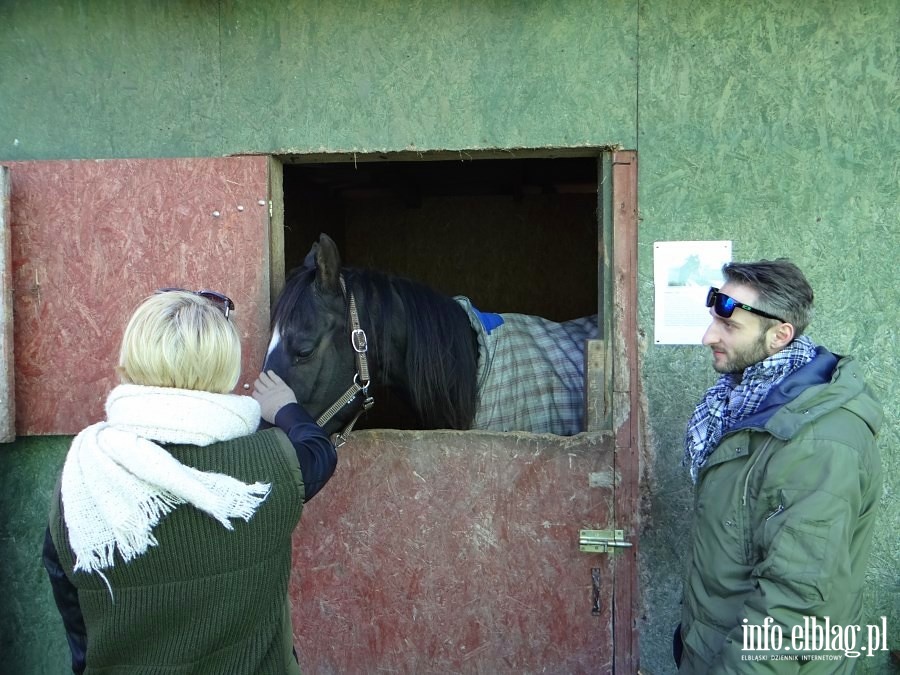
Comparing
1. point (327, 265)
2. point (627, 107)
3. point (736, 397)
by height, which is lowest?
point (736, 397)

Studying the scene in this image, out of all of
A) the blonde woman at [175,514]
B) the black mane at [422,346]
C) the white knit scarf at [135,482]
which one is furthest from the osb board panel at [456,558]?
the white knit scarf at [135,482]

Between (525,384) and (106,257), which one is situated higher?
(106,257)

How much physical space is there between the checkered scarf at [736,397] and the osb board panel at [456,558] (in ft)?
1.91

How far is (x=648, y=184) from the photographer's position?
2354 mm

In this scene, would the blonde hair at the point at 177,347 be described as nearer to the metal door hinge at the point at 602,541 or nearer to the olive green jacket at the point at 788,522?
the olive green jacket at the point at 788,522

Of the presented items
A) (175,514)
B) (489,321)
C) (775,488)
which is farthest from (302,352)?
(775,488)

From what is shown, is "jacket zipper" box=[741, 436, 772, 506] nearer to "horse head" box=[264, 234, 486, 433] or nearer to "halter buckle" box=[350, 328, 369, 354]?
"horse head" box=[264, 234, 486, 433]

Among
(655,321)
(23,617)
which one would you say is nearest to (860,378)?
(655,321)

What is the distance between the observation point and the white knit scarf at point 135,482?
124 centimetres

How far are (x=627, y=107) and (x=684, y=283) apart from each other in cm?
62

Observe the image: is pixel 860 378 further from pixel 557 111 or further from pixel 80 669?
pixel 80 669

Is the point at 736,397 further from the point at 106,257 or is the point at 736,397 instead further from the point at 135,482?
the point at 106,257

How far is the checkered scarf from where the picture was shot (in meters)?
1.64

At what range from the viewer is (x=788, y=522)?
1.42 meters
